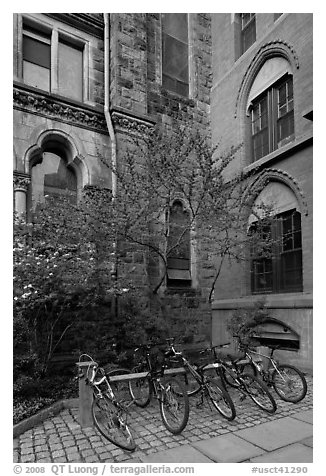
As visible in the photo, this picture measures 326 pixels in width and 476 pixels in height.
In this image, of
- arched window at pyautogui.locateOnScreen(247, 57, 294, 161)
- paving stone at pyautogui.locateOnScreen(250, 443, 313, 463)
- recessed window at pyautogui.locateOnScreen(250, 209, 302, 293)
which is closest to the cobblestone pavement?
paving stone at pyautogui.locateOnScreen(250, 443, 313, 463)

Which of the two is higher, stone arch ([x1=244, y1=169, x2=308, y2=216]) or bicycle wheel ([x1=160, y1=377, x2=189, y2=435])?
stone arch ([x1=244, y1=169, x2=308, y2=216])

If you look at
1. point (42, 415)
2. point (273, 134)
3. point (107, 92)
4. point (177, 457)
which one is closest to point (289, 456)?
point (177, 457)

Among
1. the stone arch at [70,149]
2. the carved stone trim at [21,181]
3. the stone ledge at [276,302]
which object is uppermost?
the stone arch at [70,149]

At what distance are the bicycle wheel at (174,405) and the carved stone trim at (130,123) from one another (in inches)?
260

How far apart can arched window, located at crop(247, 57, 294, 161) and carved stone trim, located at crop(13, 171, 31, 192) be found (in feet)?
21.2

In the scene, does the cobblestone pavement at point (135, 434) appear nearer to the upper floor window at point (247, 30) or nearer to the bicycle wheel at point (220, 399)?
the bicycle wheel at point (220, 399)

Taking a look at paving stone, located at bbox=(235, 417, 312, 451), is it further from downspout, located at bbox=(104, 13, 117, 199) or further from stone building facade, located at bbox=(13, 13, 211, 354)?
downspout, located at bbox=(104, 13, 117, 199)

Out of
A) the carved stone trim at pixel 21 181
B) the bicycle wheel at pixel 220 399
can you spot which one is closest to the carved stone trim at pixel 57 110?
the carved stone trim at pixel 21 181

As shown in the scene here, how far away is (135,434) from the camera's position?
482 centimetres

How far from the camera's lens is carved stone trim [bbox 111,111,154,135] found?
30.5ft

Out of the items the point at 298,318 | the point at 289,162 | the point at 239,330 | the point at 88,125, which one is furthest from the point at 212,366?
the point at 88,125

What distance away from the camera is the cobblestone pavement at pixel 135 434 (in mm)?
4270

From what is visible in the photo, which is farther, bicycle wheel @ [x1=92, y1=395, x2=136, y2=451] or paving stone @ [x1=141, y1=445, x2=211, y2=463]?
bicycle wheel @ [x1=92, y1=395, x2=136, y2=451]
